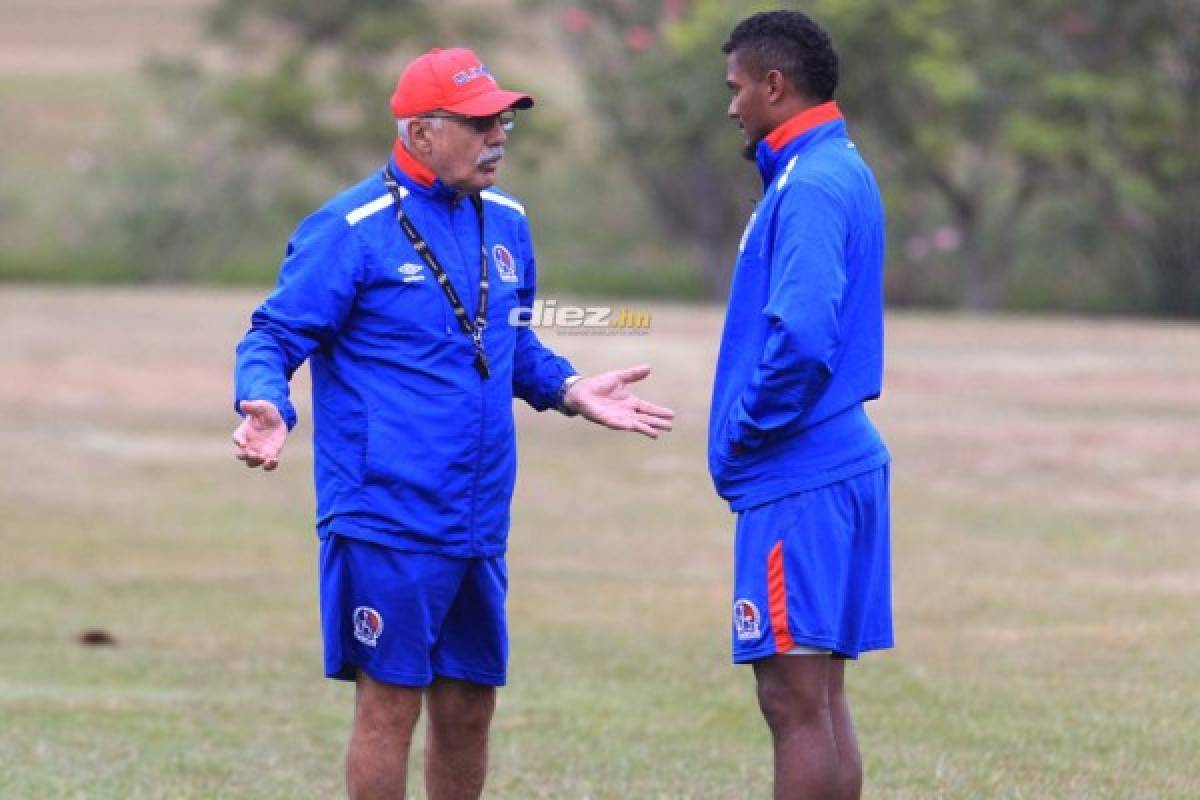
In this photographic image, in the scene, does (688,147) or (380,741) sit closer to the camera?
(380,741)

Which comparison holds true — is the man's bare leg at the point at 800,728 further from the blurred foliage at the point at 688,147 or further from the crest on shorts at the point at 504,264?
the blurred foliage at the point at 688,147

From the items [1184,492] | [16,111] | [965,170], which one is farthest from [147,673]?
[16,111]

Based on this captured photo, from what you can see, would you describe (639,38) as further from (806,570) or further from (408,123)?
(806,570)

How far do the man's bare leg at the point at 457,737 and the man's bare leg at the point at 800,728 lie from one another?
2.79 ft

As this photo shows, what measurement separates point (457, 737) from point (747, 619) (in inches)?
38.0

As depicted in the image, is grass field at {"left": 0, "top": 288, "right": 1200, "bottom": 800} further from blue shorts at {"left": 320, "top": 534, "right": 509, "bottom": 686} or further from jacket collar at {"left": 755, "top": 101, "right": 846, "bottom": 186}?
jacket collar at {"left": 755, "top": 101, "right": 846, "bottom": 186}

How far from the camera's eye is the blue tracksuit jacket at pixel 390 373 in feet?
20.2

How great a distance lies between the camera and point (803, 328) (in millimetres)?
5793

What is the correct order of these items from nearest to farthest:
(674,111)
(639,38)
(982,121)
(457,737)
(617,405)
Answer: (457,737)
(617,405)
(982,121)
(674,111)
(639,38)

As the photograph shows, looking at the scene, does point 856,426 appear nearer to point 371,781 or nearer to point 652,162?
point 371,781

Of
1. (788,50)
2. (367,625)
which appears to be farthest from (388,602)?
(788,50)

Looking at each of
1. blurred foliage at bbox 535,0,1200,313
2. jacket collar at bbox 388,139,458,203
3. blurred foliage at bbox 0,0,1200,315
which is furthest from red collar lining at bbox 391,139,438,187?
blurred foliage at bbox 0,0,1200,315

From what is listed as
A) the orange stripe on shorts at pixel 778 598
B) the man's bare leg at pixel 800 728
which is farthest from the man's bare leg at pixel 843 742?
the orange stripe on shorts at pixel 778 598

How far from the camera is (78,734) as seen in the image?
955cm
